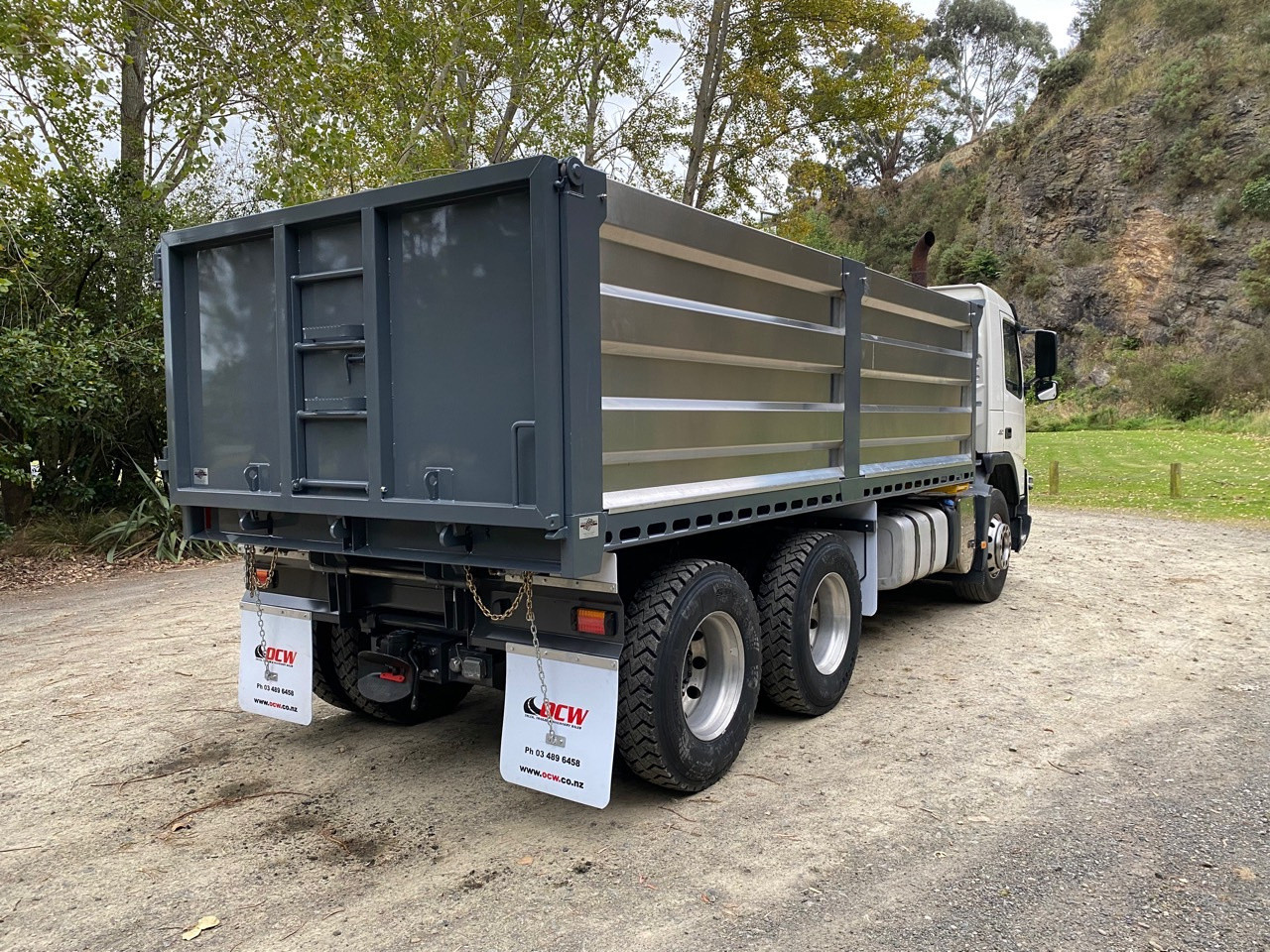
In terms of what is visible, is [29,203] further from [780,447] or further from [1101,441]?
[1101,441]

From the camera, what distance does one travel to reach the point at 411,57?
1307cm

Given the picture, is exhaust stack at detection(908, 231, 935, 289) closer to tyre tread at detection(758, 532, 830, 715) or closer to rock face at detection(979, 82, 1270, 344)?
tyre tread at detection(758, 532, 830, 715)

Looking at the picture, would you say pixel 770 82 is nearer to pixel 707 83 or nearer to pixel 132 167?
pixel 707 83

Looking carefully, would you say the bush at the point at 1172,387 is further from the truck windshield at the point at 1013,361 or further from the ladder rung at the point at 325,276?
the ladder rung at the point at 325,276

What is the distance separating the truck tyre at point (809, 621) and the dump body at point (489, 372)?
36 centimetres

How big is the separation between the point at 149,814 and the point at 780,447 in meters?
3.46

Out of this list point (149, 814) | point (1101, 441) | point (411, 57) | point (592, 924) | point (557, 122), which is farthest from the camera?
point (1101, 441)

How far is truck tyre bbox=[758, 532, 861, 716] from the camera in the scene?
474 centimetres

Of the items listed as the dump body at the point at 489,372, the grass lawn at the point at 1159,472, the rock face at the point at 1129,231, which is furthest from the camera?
the rock face at the point at 1129,231

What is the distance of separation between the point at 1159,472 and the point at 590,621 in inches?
766

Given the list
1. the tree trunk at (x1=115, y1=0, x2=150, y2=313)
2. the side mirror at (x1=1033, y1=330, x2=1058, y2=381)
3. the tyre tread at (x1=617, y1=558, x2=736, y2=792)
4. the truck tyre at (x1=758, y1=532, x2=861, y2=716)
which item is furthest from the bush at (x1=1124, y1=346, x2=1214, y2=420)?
the tyre tread at (x1=617, y1=558, x2=736, y2=792)

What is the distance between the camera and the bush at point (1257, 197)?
3319 cm

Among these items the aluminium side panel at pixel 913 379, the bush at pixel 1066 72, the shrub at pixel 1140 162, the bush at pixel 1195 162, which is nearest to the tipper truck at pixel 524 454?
the aluminium side panel at pixel 913 379

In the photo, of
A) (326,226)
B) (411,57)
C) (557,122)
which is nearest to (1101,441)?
(557,122)
